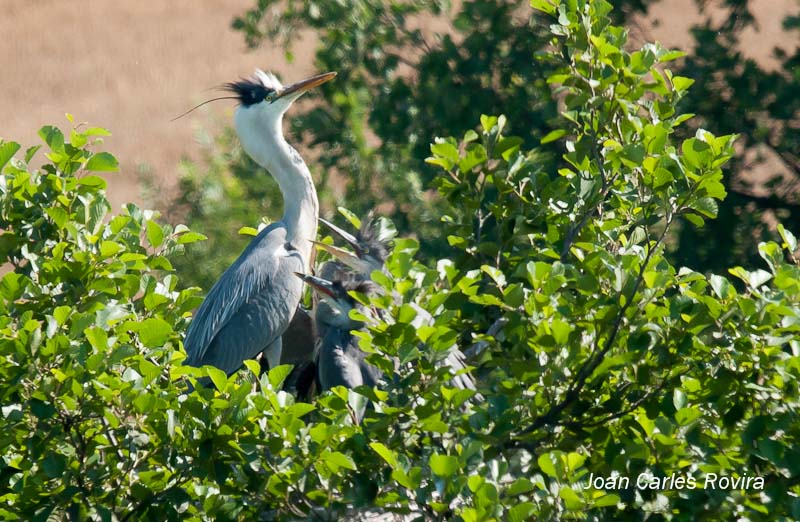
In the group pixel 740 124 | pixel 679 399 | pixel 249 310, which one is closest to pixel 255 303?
pixel 249 310

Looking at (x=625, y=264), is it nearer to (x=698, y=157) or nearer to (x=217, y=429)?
(x=698, y=157)

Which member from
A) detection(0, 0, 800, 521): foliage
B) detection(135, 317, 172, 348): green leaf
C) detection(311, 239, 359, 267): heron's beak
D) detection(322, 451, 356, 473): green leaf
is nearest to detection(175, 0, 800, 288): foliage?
detection(311, 239, 359, 267): heron's beak

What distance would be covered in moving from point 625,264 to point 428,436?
728 mm

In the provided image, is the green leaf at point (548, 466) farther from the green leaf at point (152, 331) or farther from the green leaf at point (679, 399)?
the green leaf at point (152, 331)

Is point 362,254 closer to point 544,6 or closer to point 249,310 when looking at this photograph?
point 249,310

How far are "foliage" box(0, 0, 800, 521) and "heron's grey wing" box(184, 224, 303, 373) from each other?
85.4 inches

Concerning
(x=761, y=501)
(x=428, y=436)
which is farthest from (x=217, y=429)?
(x=761, y=501)

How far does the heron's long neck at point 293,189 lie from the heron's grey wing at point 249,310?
1.31 feet

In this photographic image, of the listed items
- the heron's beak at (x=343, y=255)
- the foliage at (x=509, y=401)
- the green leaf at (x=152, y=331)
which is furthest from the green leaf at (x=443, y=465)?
the heron's beak at (x=343, y=255)

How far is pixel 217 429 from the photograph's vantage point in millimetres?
3342

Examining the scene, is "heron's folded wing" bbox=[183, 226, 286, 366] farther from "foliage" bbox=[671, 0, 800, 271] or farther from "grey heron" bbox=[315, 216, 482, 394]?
"foliage" bbox=[671, 0, 800, 271]

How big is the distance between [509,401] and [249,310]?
9.39 feet

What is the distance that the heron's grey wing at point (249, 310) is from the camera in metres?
6.08

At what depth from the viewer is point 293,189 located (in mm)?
6660
